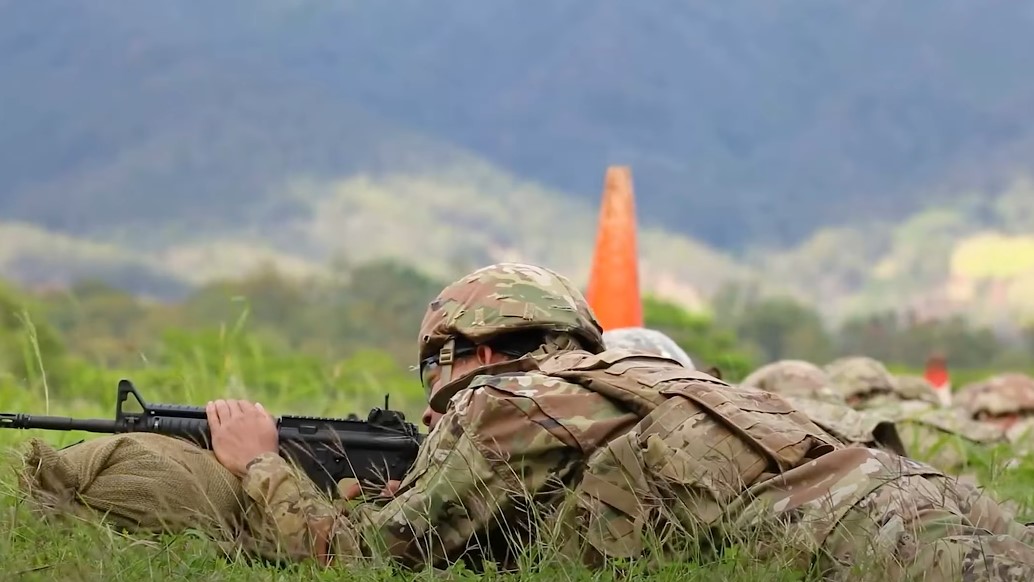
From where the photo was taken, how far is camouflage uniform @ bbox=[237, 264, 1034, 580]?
353 cm

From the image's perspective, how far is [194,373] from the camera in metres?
8.03

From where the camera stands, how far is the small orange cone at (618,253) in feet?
31.8

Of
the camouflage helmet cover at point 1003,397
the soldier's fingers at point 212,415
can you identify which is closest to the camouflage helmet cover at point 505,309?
the soldier's fingers at point 212,415

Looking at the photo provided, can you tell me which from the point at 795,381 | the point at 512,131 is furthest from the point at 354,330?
the point at 512,131

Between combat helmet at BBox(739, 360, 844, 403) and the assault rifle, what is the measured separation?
3280mm

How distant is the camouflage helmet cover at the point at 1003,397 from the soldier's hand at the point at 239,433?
282 inches

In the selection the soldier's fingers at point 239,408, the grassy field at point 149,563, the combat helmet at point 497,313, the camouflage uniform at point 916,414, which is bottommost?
the camouflage uniform at point 916,414

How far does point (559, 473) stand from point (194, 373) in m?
4.62

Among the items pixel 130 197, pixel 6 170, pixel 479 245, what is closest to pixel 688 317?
pixel 479 245

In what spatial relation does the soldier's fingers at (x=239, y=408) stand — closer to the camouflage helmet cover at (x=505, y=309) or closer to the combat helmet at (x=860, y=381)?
the camouflage helmet cover at (x=505, y=309)

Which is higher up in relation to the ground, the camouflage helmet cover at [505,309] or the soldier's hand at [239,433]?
the camouflage helmet cover at [505,309]

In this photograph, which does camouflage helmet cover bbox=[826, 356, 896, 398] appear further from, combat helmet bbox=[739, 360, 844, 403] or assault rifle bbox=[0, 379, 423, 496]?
assault rifle bbox=[0, 379, 423, 496]

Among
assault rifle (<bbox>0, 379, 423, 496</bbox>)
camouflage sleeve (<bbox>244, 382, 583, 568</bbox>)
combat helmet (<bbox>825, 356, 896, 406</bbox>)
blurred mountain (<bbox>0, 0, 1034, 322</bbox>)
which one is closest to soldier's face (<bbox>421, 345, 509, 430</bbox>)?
assault rifle (<bbox>0, 379, 423, 496</bbox>)

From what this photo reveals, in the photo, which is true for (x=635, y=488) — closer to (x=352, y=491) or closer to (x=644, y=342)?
(x=352, y=491)
